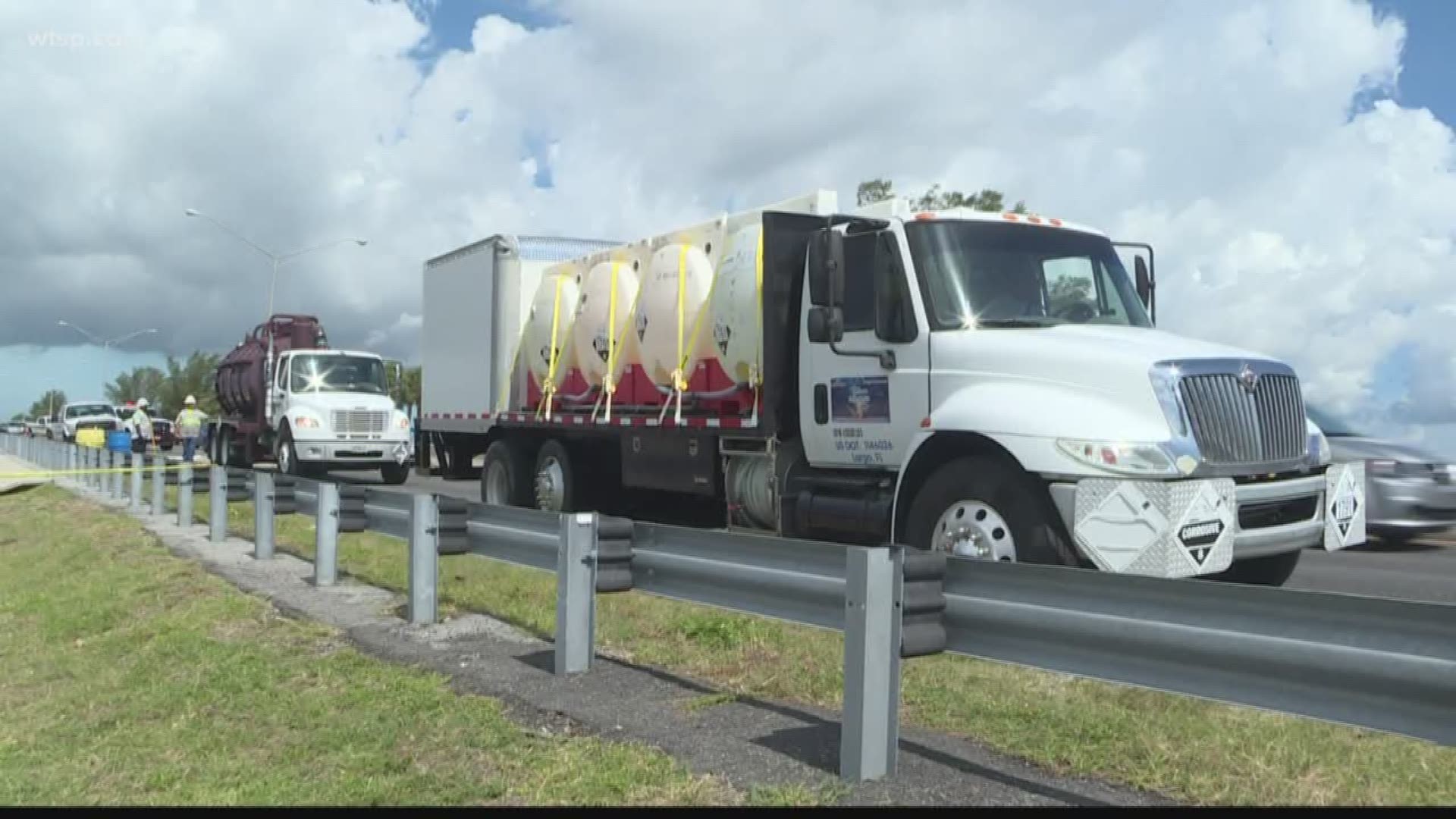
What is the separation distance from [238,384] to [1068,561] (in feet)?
79.2

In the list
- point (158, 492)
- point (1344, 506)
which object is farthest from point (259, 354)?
point (1344, 506)

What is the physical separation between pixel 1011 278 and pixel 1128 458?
6.56 ft

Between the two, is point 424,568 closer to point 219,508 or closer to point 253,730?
point 253,730

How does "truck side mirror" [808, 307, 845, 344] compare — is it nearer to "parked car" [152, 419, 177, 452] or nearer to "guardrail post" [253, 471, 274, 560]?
"guardrail post" [253, 471, 274, 560]

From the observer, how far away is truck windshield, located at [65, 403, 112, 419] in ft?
166

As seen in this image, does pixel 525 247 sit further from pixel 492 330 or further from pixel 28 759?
pixel 28 759

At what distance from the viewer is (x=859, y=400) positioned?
8328 mm

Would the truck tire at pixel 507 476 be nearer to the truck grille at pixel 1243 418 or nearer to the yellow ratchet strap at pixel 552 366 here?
the yellow ratchet strap at pixel 552 366

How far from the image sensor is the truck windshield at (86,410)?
1992 inches

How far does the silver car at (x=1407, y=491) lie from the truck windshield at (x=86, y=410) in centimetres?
4953

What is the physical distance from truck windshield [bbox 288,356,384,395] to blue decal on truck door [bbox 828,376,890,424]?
15.7 meters

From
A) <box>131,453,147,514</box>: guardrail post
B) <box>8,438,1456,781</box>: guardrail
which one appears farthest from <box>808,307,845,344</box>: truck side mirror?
<box>131,453,147,514</box>: guardrail post

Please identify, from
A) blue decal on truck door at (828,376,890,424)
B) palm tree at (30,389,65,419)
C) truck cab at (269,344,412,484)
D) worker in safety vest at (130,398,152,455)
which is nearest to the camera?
blue decal on truck door at (828,376,890,424)

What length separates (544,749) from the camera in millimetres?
4512
